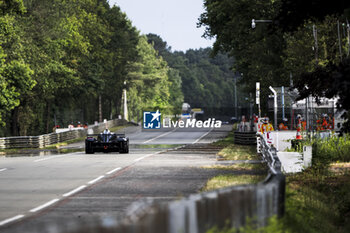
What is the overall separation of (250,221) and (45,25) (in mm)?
60570

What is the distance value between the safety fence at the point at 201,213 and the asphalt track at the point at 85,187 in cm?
20

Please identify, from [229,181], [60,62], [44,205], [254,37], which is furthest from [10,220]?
[60,62]

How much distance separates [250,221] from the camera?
7148mm

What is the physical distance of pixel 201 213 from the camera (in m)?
6.17

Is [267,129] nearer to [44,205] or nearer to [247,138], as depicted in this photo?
[247,138]

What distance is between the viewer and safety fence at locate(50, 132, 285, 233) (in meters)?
5.04

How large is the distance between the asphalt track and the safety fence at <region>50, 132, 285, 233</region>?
20 centimetres

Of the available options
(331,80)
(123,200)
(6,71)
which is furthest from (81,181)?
(6,71)

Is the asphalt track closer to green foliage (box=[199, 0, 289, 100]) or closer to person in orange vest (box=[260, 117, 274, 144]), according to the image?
person in orange vest (box=[260, 117, 274, 144])

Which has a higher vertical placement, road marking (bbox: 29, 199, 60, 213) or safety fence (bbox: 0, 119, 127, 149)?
safety fence (bbox: 0, 119, 127, 149)

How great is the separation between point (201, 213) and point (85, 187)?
12595mm

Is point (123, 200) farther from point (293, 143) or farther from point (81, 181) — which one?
point (293, 143)

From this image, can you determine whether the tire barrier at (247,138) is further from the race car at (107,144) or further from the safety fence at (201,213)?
the safety fence at (201,213)

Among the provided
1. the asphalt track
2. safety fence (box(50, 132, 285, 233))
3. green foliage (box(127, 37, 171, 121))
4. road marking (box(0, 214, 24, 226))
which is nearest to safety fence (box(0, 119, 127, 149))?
the asphalt track
